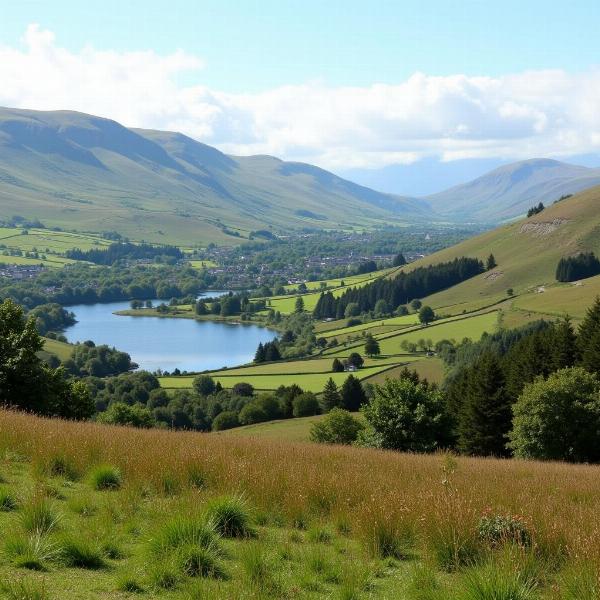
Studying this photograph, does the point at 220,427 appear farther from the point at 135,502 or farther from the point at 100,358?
the point at 135,502

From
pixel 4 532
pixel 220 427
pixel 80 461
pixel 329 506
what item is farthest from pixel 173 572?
pixel 220 427

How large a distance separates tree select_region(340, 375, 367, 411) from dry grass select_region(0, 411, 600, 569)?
8070 cm

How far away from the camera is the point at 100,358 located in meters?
151

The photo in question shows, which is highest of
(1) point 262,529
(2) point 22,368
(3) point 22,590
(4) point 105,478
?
(3) point 22,590

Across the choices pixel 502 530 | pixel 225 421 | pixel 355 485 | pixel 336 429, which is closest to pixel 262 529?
pixel 355 485

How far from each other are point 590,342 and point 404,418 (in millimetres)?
22858

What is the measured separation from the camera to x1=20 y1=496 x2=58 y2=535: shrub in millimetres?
9093

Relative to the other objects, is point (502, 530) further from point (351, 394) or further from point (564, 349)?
point (351, 394)

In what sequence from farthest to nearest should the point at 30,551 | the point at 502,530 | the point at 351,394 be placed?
1. the point at 351,394
2. the point at 502,530
3. the point at 30,551

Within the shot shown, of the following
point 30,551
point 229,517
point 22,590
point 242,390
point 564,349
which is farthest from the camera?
point 242,390

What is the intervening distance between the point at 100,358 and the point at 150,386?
38.4 m

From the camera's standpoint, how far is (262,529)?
1027 cm

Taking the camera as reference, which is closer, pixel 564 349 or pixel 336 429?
pixel 564 349

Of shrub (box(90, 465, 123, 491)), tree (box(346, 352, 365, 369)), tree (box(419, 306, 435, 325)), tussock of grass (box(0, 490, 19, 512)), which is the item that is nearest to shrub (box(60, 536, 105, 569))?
tussock of grass (box(0, 490, 19, 512))
